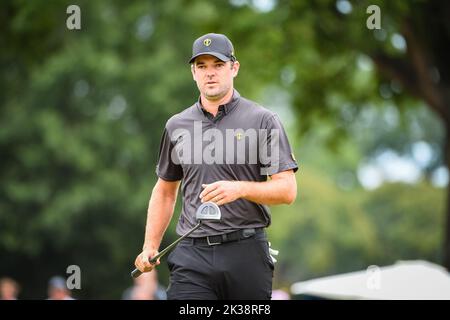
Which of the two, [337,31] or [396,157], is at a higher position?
[396,157]

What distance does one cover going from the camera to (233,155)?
6133mm

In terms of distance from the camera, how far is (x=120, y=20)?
30.2 m

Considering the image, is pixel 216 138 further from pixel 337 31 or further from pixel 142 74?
pixel 142 74

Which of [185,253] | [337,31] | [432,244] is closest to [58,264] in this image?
[337,31]

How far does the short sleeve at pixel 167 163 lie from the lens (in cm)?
652

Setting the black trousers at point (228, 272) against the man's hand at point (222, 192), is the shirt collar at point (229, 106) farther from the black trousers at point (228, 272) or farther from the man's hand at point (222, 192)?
the black trousers at point (228, 272)

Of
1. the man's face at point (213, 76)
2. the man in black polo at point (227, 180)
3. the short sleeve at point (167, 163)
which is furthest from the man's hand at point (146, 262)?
the man's face at point (213, 76)

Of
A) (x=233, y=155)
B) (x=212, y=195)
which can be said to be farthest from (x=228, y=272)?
(x=233, y=155)

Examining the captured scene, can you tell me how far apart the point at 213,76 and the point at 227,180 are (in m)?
0.68

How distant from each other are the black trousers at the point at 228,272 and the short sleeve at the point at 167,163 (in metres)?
0.64

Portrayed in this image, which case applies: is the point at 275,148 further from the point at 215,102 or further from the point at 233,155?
the point at 215,102

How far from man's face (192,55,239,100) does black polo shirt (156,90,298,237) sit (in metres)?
0.11
